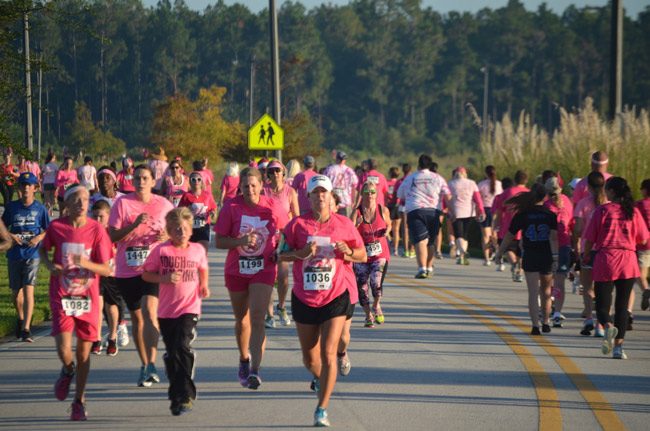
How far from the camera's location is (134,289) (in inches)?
418

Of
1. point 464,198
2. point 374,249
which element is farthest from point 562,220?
point 464,198

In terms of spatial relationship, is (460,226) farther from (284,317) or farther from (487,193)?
(284,317)

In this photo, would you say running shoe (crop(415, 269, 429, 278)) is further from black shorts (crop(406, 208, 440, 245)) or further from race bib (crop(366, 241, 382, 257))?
race bib (crop(366, 241, 382, 257))

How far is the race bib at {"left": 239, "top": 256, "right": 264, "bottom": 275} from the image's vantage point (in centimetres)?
1016

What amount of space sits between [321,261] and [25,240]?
4687 mm

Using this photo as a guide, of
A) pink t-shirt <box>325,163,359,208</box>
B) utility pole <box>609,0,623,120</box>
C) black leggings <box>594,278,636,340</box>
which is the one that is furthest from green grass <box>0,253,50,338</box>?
utility pole <box>609,0,623,120</box>

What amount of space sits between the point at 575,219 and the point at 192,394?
614cm

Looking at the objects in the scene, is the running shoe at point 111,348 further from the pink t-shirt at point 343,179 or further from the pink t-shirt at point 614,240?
the pink t-shirt at point 343,179

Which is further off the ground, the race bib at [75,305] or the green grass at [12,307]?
the race bib at [75,305]

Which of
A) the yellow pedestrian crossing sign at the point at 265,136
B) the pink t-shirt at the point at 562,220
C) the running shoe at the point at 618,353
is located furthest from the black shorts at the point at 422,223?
the running shoe at the point at 618,353

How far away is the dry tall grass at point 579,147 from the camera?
22.7 m

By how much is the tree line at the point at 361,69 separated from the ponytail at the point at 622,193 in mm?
89619

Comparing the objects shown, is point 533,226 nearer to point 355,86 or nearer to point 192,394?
point 192,394

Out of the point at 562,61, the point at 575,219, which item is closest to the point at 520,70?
the point at 562,61
